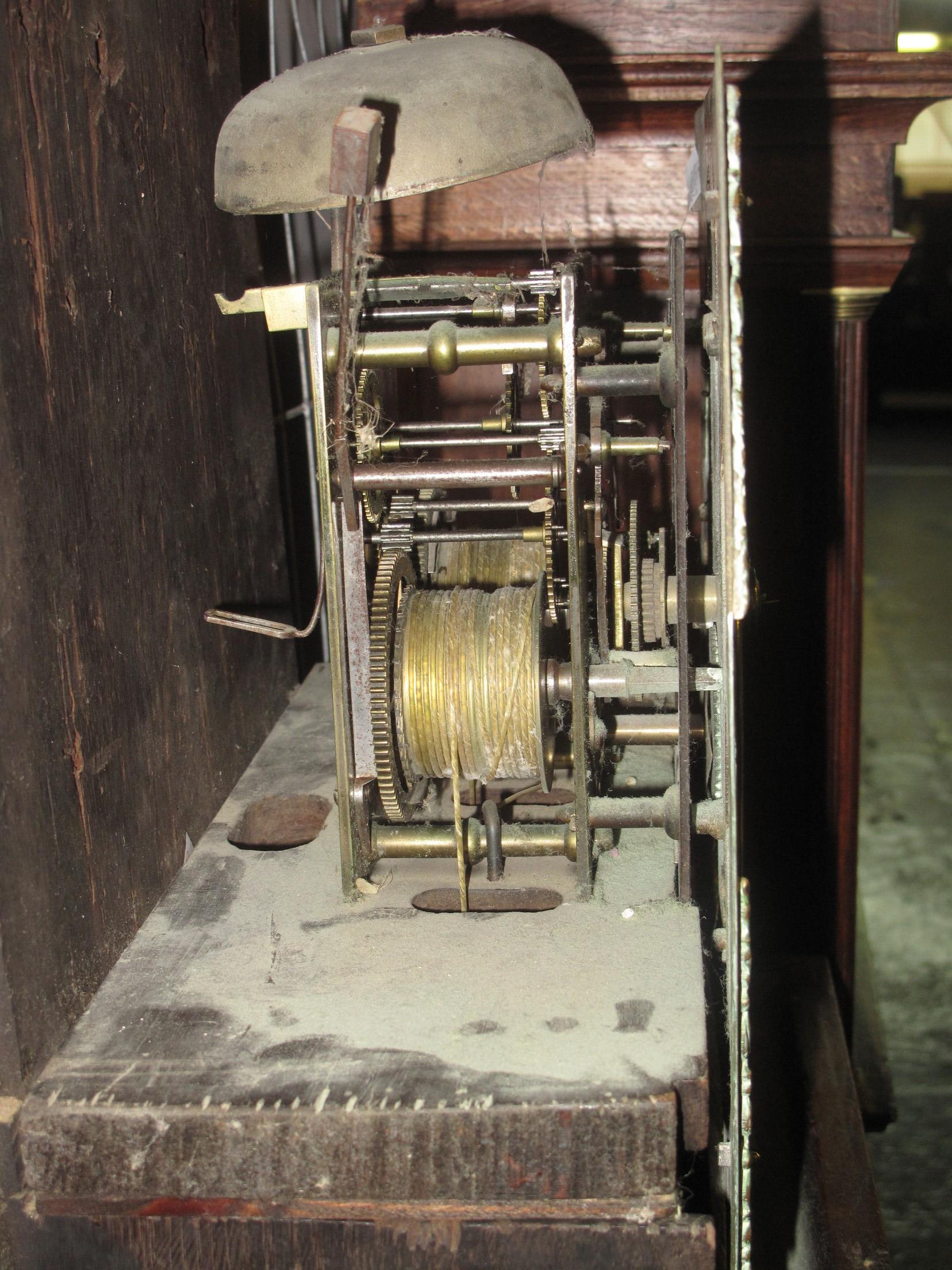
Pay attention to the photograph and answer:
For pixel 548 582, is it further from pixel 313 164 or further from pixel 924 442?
pixel 924 442

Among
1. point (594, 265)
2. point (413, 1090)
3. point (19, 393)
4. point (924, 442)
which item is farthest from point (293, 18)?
point (924, 442)

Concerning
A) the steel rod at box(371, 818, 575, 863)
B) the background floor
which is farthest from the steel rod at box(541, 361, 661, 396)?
the background floor

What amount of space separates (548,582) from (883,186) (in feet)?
3.38

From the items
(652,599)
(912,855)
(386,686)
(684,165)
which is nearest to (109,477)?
(386,686)

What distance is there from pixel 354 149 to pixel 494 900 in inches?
36.8

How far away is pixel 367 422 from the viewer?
1.52 m

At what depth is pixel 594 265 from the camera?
86.7 inches

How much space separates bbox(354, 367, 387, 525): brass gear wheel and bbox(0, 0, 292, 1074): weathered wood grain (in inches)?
11.8

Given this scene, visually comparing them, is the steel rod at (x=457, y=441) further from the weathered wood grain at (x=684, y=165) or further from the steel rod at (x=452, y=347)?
the weathered wood grain at (x=684, y=165)

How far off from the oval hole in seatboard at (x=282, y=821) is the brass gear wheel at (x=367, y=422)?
512 mm

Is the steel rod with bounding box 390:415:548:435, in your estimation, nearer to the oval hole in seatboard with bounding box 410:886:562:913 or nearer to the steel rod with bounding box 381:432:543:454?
the steel rod with bounding box 381:432:543:454

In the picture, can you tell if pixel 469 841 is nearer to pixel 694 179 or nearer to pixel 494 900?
pixel 494 900

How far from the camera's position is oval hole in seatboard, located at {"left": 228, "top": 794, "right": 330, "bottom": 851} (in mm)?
1835

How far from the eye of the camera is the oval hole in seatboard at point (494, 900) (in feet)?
5.12
